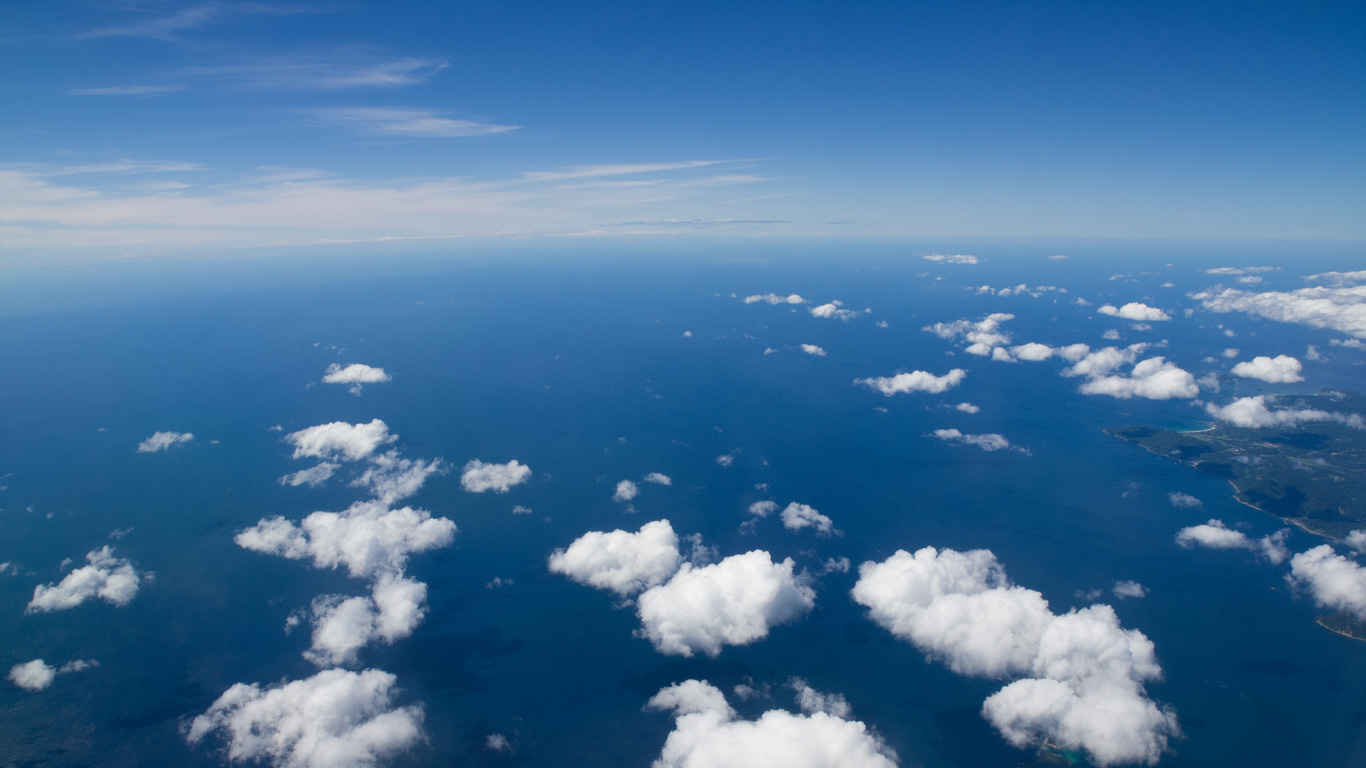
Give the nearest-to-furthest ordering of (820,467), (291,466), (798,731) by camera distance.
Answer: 1. (798,731)
2. (291,466)
3. (820,467)

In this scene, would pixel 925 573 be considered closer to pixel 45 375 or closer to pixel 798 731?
pixel 798 731

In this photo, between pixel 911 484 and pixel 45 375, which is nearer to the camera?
pixel 911 484

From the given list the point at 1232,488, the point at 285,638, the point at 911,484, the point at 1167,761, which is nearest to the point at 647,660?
the point at 285,638

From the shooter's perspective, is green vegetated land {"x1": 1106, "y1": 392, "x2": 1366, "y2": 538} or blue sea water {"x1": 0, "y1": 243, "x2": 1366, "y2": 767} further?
green vegetated land {"x1": 1106, "y1": 392, "x2": 1366, "y2": 538}

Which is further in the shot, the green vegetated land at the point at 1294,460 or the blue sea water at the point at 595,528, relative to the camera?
the green vegetated land at the point at 1294,460
